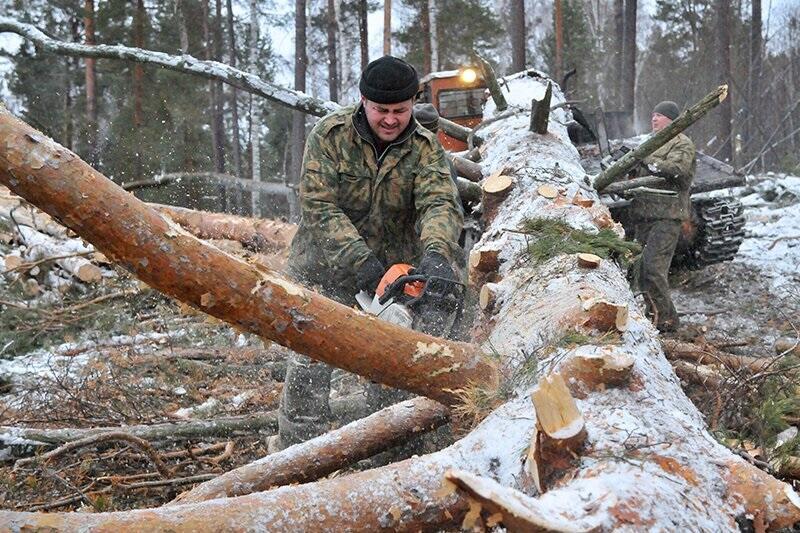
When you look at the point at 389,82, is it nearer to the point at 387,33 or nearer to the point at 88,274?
the point at 88,274

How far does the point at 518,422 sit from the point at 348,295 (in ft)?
7.11

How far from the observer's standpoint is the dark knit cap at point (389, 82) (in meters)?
3.79

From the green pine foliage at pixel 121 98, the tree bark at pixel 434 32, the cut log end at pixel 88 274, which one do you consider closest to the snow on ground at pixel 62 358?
the cut log end at pixel 88 274

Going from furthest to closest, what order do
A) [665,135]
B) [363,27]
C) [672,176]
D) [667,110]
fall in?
1. [363,27]
2. [667,110]
3. [672,176]
4. [665,135]

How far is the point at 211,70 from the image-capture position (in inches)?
256

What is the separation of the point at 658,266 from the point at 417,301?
4816 mm

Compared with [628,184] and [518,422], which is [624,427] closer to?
[518,422]

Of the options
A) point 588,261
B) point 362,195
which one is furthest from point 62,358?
point 588,261

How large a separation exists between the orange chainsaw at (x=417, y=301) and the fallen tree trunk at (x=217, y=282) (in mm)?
396

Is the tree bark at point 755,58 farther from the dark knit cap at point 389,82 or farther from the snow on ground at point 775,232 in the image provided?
the dark knit cap at point 389,82

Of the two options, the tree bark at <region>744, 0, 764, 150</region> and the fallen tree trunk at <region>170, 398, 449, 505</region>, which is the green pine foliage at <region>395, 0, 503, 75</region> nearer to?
the tree bark at <region>744, 0, 764, 150</region>

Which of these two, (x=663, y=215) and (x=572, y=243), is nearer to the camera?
(x=572, y=243)

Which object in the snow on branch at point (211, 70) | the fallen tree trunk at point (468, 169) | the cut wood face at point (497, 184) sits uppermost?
the snow on branch at point (211, 70)

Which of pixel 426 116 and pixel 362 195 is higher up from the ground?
pixel 426 116
